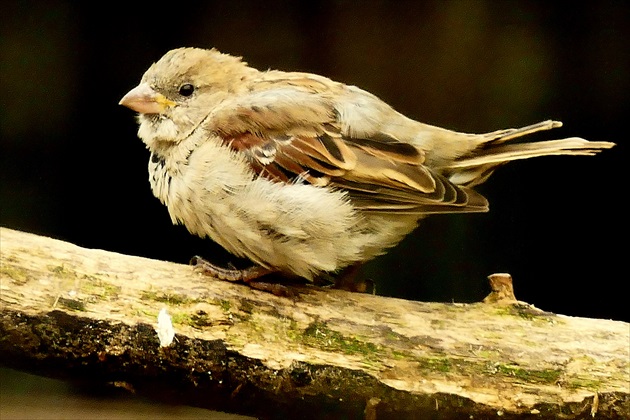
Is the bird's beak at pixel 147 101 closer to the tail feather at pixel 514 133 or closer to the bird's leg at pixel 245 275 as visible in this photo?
the bird's leg at pixel 245 275

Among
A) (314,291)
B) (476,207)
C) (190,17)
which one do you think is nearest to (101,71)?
(190,17)

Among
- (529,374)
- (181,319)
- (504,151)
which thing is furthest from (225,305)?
(504,151)

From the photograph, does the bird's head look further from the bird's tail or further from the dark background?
the bird's tail

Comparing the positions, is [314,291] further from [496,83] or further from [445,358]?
[496,83]

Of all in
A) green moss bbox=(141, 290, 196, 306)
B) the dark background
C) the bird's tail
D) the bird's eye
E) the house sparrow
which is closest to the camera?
green moss bbox=(141, 290, 196, 306)

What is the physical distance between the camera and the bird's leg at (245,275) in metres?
2.36

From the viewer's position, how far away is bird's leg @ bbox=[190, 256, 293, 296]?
236 cm

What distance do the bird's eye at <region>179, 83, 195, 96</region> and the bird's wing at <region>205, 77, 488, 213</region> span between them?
0.17 meters

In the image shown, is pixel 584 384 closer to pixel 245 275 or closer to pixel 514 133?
pixel 514 133

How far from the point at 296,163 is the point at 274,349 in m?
0.60

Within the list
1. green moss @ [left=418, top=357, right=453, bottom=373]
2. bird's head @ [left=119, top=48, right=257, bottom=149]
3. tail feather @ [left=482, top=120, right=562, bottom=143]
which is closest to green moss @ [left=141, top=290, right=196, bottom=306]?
bird's head @ [left=119, top=48, right=257, bottom=149]

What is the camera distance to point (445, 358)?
88.5 inches

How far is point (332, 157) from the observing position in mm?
2400

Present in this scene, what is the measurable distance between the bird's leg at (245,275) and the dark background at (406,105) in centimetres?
90
